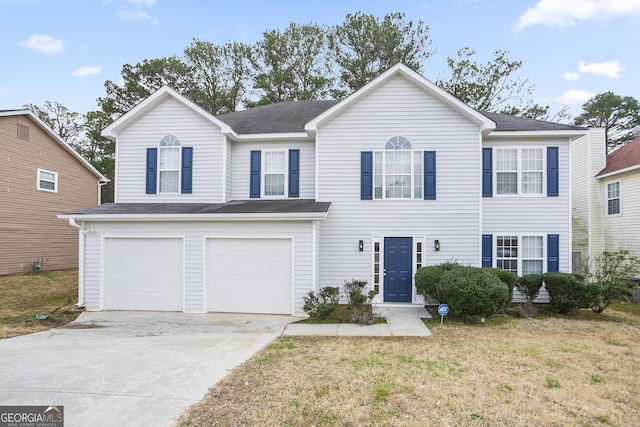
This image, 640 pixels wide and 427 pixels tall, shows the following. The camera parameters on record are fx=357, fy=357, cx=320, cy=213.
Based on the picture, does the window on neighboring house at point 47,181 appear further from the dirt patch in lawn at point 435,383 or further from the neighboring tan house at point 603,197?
the neighboring tan house at point 603,197

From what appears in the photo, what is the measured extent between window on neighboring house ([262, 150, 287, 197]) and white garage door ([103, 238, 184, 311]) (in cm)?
333

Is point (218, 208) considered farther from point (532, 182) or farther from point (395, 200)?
point (532, 182)

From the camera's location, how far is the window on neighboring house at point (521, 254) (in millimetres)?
10984

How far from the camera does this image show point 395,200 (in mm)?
10805

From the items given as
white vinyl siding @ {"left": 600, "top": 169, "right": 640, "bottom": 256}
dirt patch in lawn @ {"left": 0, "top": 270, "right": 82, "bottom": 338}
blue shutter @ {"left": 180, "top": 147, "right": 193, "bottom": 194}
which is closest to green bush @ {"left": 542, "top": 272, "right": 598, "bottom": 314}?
white vinyl siding @ {"left": 600, "top": 169, "right": 640, "bottom": 256}

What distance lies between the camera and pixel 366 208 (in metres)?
10.9

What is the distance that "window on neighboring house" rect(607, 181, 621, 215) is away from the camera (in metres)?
14.3

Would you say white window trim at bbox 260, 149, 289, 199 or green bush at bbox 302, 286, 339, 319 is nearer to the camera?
green bush at bbox 302, 286, 339, 319

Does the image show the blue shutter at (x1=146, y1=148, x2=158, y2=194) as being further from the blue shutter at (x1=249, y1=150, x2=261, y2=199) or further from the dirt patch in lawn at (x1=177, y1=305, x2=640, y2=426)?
the dirt patch in lawn at (x1=177, y1=305, x2=640, y2=426)

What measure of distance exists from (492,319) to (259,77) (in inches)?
839

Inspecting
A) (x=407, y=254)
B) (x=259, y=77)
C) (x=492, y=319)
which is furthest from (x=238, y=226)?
(x=259, y=77)

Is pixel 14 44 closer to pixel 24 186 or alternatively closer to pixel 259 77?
pixel 24 186

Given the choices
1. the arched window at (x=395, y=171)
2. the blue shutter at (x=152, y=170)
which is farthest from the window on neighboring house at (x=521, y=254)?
the blue shutter at (x=152, y=170)

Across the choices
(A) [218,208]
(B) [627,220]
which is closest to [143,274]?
(A) [218,208]
